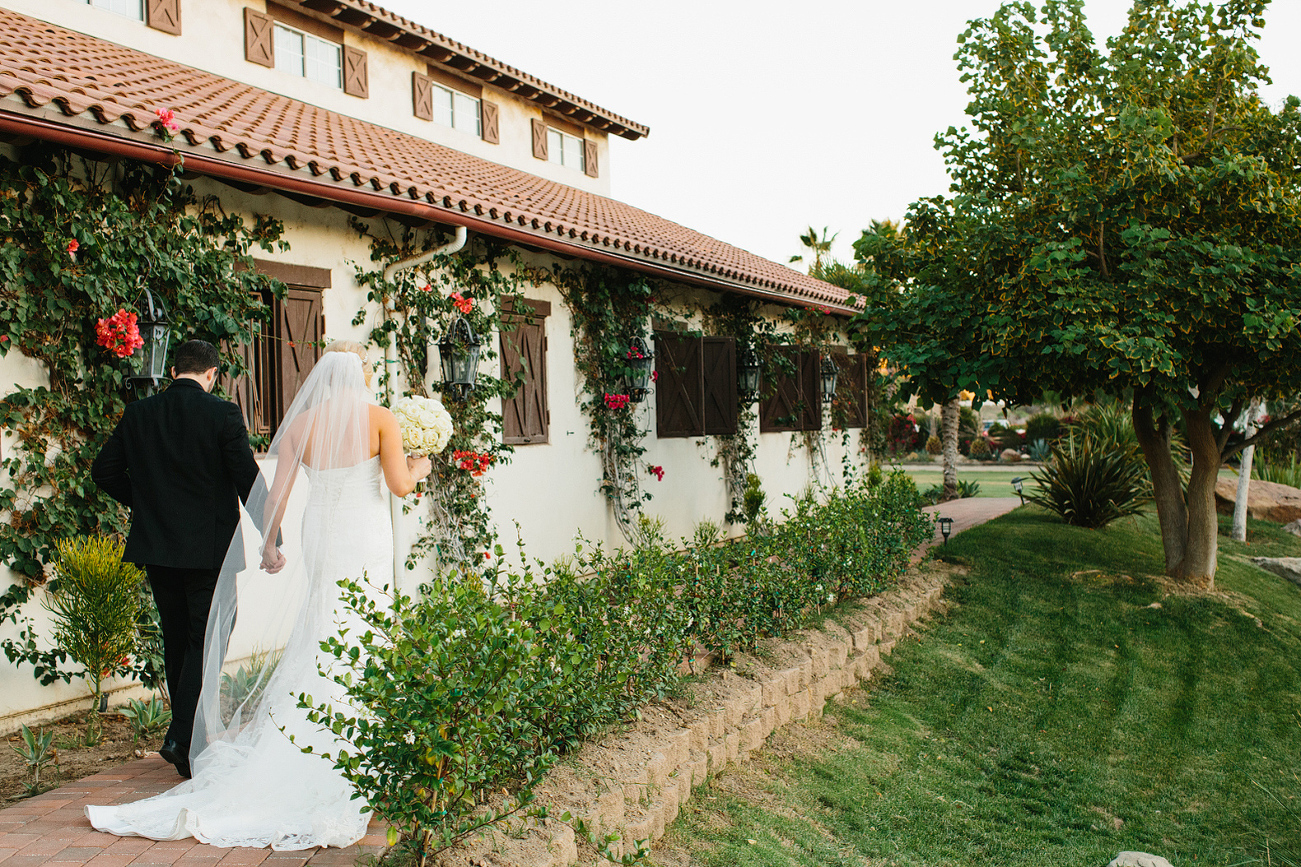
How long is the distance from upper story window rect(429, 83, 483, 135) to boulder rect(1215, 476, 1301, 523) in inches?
581

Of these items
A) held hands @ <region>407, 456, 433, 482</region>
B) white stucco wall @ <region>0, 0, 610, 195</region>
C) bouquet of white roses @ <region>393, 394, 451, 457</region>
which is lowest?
held hands @ <region>407, 456, 433, 482</region>

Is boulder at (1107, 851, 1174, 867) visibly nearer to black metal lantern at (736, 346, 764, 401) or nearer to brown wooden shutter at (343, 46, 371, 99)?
black metal lantern at (736, 346, 764, 401)

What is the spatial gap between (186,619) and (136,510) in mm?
548

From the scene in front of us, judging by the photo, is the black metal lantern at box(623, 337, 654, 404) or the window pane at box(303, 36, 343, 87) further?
the window pane at box(303, 36, 343, 87)

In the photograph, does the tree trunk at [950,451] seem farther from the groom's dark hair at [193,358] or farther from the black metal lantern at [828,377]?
the groom's dark hair at [193,358]

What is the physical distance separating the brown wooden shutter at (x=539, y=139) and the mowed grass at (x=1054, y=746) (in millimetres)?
9249

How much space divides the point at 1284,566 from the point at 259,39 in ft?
49.8

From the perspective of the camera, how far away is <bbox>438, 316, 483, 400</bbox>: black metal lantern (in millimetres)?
7318

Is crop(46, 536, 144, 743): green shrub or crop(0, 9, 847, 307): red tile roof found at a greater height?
crop(0, 9, 847, 307): red tile roof

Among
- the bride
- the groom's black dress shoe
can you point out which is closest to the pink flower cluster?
the bride

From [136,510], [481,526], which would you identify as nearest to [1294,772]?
[481,526]

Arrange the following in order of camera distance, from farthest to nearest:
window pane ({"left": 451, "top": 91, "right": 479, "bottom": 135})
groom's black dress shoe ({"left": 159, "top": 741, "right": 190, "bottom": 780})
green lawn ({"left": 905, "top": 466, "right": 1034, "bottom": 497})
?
green lawn ({"left": 905, "top": 466, "right": 1034, "bottom": 497}), window pane ({"left": 451, "top": 91, "right": 479, "bottom": 135}), groom's black dress shoe ({"left": 159, "top": 741, "right": 190, "bottom": 780})

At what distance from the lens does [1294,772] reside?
20.7 feet

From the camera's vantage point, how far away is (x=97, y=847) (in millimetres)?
3182
